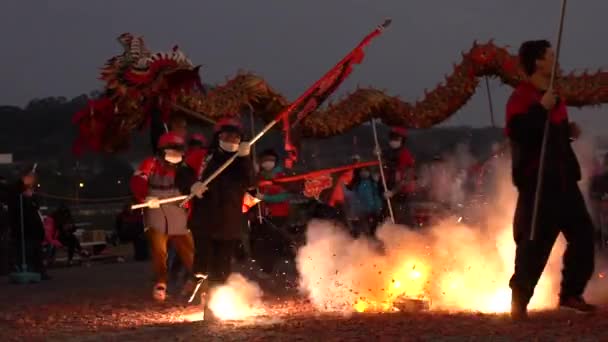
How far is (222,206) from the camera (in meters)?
8.47

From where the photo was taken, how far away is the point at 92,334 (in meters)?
7.98

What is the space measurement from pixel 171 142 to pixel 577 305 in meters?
4.70

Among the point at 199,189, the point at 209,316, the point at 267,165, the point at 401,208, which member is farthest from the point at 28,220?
the point at 209,316

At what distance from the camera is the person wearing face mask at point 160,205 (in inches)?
412

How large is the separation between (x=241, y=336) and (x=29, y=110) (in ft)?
317

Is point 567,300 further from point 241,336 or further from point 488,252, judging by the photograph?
point 241,336

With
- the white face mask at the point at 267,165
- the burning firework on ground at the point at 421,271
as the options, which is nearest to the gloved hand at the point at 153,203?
the burning firework on ground at the point at 421,271

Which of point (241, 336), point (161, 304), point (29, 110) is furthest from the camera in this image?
point (29, 110)

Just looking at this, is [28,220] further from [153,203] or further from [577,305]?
[577,305]

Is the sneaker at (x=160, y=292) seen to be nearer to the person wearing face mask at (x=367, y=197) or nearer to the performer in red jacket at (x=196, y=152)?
the performer in red jacket at (x=196, y=152)

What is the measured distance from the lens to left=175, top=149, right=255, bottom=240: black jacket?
27.7 ft

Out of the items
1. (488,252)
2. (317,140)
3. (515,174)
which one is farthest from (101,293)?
(515,174)

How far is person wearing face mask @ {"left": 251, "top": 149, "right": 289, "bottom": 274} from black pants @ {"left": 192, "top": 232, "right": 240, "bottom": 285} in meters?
4.01

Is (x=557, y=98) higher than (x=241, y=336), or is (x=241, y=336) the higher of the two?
(x=557, y=98)
